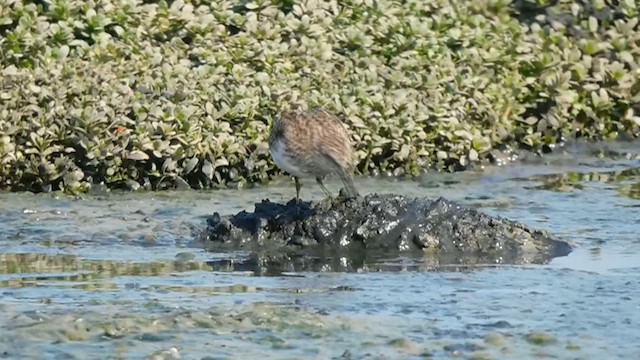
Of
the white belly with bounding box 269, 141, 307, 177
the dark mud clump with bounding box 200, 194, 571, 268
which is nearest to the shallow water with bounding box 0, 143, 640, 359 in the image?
the dark mud clump with bounding box 200, 194, 571, 268

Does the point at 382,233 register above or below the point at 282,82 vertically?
below

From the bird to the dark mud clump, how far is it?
0.53 ft

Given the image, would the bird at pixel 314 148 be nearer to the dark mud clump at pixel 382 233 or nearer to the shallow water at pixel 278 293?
the dark mud clump at pixel 382 233

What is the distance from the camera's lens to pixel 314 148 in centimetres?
959

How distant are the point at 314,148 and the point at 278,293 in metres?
1.61

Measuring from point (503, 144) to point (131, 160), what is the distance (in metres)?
3.64

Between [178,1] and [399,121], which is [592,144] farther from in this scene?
[178,1]

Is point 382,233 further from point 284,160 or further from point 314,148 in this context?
point 284,160

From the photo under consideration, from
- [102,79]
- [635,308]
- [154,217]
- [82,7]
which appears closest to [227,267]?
[154,217]

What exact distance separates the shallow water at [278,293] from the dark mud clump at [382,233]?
0.22 metres

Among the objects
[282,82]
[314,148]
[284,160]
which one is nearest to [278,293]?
[314,148]

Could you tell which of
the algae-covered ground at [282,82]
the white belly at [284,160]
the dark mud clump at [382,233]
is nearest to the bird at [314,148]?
the white belly at [284,160]

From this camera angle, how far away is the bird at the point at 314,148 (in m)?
9.59

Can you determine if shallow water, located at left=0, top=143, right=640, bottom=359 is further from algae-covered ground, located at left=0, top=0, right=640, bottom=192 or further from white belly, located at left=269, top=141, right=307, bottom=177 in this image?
white belly, located at left=269, top=141, right=307, bottom=177
